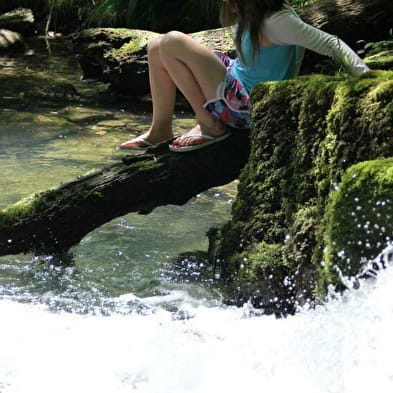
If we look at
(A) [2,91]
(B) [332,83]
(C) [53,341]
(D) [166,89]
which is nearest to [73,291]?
(C) [53,341]

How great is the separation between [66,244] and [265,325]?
1.43m

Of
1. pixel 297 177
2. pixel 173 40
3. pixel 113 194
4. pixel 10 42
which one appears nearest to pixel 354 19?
pixel 173 40

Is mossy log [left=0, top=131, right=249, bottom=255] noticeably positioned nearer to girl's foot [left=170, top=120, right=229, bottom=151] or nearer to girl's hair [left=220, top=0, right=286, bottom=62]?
girl's foot [left=170, top=120, right=229, bottom=151]

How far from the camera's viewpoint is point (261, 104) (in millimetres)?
3670

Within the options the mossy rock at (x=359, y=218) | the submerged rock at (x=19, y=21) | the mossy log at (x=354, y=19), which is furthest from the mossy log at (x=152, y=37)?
the submerged rock at (x=19, y=21)

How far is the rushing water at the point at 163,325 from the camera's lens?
2.68 meters

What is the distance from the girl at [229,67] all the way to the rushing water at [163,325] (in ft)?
2.75

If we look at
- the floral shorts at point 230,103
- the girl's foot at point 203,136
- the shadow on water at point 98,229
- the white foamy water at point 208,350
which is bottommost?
the shadow on water at point 98,229

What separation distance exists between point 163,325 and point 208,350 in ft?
1.35

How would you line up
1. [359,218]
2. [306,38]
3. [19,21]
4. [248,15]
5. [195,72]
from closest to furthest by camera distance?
[359,218]
[306,38]
[248,15]
[195,72]
[19,21]

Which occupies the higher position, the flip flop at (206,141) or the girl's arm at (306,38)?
the girl's arm at (306,38)

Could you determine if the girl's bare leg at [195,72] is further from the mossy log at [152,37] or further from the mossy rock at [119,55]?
the mossy rock at [119,55]

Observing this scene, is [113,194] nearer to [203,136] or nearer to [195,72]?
[203,136]

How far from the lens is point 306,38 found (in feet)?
12.2
